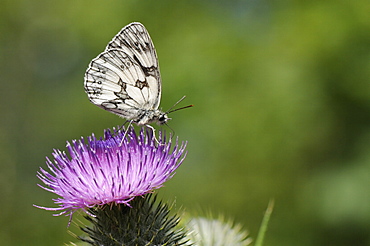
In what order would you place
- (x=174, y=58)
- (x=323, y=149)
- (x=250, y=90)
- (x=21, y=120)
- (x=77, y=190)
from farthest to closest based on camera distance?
(x=21, y=120) → (x=174, y=58) → (x=250, y=90) → (x=323, y=149) → (x=77, y=190)

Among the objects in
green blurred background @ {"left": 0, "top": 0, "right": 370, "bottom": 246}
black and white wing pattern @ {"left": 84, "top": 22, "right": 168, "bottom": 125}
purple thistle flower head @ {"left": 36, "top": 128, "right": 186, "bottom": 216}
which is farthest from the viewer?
green blurred background @ {"left": 0, "top": 0, "right": 370, "bottom": 246}

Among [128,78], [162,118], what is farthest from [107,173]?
[128,78]

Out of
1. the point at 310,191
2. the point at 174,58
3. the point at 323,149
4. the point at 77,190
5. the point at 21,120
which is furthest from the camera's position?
the point at 21,120

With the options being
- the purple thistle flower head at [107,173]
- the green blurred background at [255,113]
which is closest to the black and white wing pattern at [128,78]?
the purple thistle flower head at [107,173]

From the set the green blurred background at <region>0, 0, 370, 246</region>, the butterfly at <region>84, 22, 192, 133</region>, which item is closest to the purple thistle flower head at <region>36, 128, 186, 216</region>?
the butterfly at <region>84, 22, 192, 133</region>

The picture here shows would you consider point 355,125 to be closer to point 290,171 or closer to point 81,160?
point 290,171

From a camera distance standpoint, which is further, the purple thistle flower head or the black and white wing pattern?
the black and white wing pattern

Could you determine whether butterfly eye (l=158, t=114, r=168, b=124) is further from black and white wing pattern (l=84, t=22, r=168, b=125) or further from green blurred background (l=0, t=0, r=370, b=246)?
green blurred background (l=0, t=0, r=370, b=246)

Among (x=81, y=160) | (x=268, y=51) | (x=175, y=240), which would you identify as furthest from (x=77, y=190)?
(x=268, y=51)
